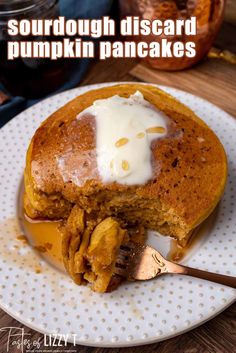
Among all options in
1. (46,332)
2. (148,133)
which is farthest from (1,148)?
(46,332)

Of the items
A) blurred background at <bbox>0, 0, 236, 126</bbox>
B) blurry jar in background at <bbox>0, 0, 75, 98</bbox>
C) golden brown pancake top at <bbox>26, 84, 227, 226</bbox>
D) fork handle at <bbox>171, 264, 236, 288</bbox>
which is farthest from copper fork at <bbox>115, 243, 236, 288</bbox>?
blurry jar in background at <bbox>0, 0, 75, 98</bbox>

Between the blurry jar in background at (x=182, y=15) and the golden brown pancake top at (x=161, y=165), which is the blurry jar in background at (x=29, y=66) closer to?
the blurry jar in background at (x=182, y=15)

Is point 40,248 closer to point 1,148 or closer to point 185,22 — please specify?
point 1,148

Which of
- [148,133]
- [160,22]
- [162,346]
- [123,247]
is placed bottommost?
[162,346]

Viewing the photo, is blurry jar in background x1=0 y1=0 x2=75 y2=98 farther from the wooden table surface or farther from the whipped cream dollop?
the whipped cream dollop

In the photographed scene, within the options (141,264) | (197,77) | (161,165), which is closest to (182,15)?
(197,77)

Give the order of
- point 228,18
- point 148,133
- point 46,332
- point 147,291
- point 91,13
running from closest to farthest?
point 46,332 < point 147,291 < point 148,133 < point 91,13 < point 228,18
